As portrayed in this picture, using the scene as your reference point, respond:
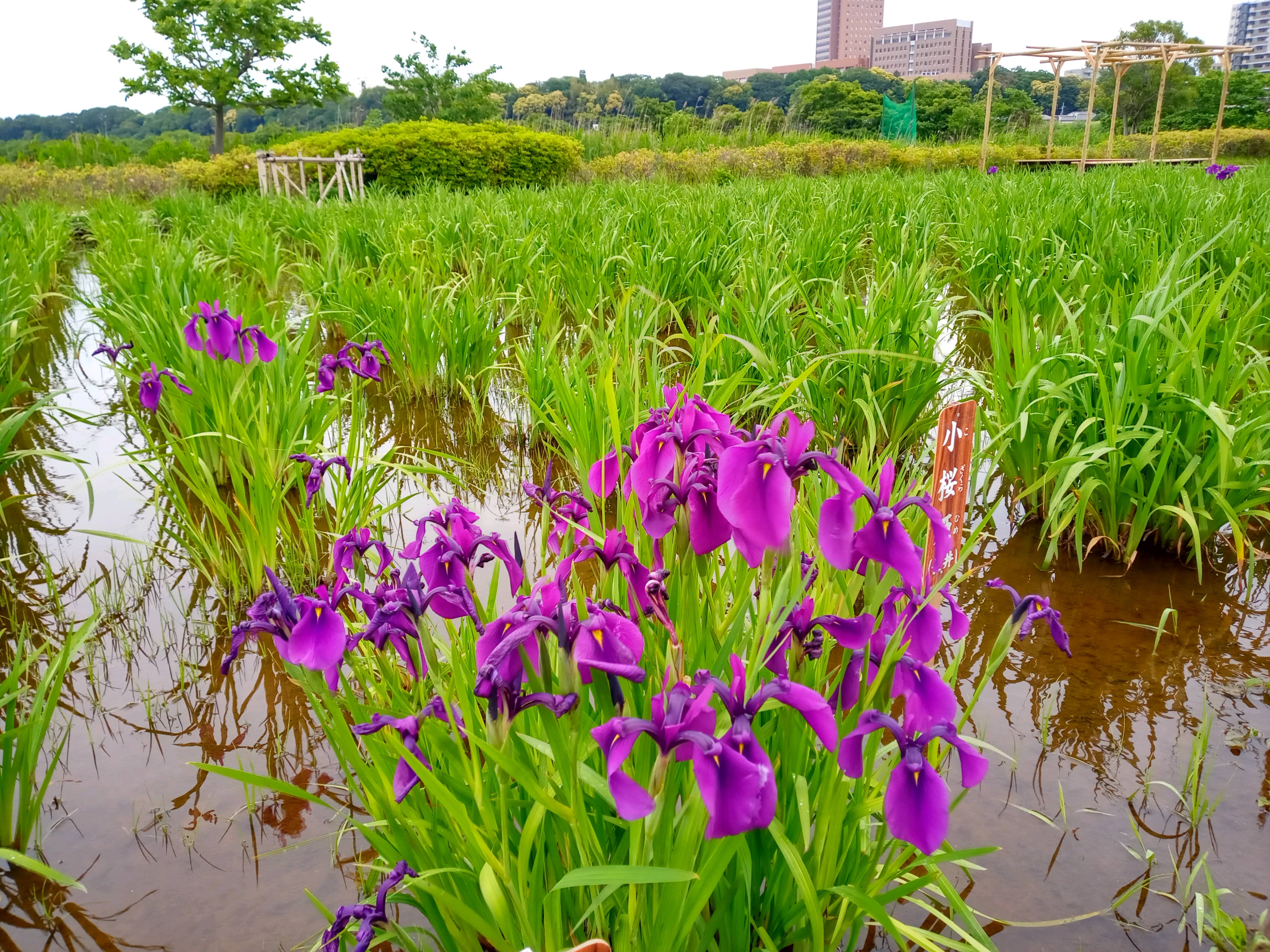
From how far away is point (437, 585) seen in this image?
0.96m

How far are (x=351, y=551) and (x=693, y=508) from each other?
49cm

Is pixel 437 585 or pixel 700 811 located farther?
pixel 437 585

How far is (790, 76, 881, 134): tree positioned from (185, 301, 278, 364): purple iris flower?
28384 millimetres

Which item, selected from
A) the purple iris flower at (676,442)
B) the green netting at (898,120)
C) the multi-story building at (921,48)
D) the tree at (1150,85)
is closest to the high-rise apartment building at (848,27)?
the multi-story building at (921,48)

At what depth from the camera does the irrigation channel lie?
4.06 feet

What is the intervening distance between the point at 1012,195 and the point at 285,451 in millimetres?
6393

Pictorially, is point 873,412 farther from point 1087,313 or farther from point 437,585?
point 437,585

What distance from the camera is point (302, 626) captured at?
32.9 inches

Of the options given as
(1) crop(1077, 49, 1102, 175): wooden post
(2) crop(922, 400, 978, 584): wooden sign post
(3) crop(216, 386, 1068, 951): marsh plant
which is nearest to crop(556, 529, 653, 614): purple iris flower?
(3) crop(216, 386, 1068, 951): marsh plant

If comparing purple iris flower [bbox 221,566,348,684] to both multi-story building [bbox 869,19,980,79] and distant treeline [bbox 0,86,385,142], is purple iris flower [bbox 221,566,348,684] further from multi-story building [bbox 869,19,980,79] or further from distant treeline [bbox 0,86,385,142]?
multi-story building [bbox 869,19,980,79]

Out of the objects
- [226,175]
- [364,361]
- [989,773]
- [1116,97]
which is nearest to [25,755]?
[364,361]

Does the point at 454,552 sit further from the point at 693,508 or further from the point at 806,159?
the point at 806,159

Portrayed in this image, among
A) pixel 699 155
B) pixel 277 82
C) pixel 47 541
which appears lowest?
pixel 47 541

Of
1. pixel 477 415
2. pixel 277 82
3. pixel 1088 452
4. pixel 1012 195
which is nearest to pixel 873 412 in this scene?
pixel 1088 452
